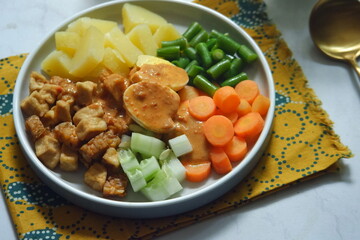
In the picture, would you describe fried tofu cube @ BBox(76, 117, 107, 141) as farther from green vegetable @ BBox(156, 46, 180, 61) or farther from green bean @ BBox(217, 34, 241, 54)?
green bean @ BBox(217, 34, 241, 54)

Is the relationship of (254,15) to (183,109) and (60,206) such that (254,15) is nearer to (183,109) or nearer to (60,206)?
(183,109)

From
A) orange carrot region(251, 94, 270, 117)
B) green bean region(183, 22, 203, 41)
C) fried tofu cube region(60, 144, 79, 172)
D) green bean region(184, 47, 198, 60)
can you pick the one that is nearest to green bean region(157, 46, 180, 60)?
green bean region(184, 47, 198, 60)

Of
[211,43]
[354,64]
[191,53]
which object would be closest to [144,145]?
[191,53]

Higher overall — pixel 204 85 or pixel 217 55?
pixel 217 55

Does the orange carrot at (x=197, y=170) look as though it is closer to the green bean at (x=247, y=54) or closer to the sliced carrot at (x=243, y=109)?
the sliced carrot at (x=243, y=109)

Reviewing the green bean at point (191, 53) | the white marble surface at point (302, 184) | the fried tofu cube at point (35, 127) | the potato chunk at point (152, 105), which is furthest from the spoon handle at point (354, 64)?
the fried tofu cube at point (35, 127)

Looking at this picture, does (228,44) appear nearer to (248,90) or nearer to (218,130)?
(248,90)
